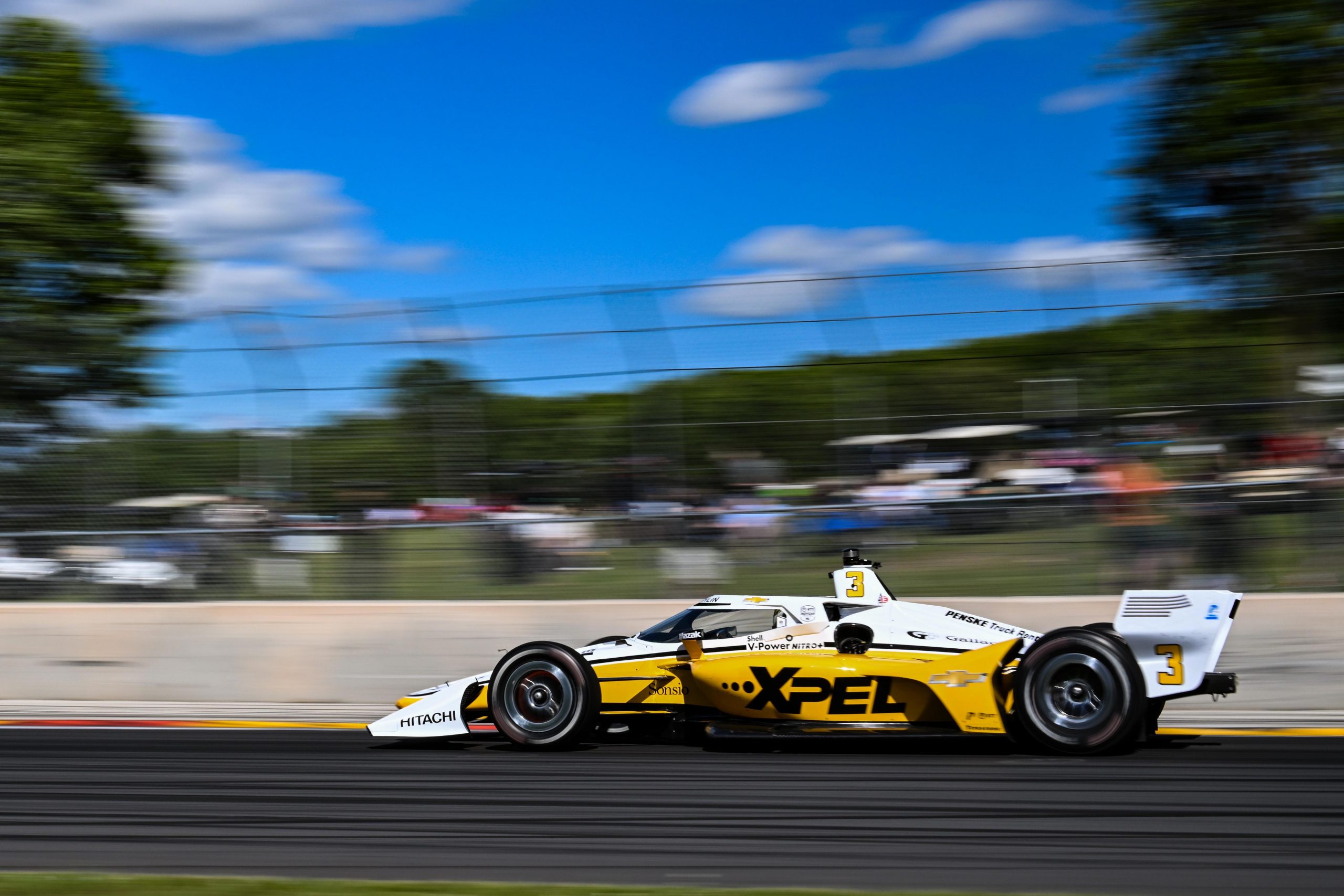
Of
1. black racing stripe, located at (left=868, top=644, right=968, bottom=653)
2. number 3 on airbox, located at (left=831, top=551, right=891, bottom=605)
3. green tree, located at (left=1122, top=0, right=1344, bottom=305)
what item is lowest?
black racing stripe, located at (left=868, top=644, right=968, bottom=653)

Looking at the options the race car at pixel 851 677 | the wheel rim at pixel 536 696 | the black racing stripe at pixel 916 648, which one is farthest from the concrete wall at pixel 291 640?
the black racing stripe at pixel 916 648

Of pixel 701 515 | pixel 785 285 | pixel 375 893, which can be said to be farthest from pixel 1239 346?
pixel 375 893

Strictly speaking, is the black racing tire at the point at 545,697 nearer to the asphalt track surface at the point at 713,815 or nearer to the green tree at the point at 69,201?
the asphalt track surface at the point at 713,815

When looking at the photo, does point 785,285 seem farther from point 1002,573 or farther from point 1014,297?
point 1002,573

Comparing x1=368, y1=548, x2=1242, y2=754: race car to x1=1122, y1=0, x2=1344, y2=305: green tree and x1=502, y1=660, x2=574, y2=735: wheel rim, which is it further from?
x1=1122, y1=0, x2=1344, y2=305: green tree

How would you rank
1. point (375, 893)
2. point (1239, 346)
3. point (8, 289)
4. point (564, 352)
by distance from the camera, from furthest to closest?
point (8, 289)
point (564, 352)
point (1239, 346)
point (375, 893)

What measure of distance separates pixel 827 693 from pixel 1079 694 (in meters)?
1.37

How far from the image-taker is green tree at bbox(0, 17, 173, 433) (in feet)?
58.5

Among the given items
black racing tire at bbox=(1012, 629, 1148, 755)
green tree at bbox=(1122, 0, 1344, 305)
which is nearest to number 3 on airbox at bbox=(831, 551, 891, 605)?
black racing tire at bbox=(1012, 629, 1148, 755)

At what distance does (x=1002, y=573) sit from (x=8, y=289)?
1394 centimetres

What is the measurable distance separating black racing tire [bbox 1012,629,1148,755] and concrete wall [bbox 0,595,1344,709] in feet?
7.87

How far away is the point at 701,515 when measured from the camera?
1111 cm

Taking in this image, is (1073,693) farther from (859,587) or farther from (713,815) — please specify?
(713,815)

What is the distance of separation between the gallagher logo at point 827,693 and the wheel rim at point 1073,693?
79cm
